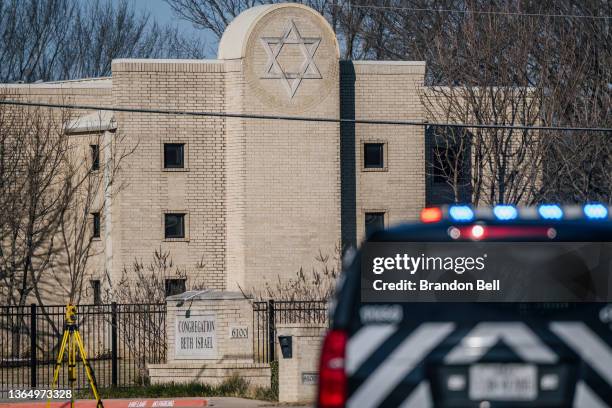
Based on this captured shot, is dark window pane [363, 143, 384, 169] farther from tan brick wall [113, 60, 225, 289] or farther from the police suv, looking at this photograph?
the police suv

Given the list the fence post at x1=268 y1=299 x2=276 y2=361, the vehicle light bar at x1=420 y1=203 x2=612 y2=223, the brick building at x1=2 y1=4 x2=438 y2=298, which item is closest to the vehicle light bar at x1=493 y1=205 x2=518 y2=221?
the vehicle light bar at x1=420 y1=203 x2=612 y2=223

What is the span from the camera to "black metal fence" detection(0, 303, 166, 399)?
25500mm

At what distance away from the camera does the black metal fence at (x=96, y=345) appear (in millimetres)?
25500

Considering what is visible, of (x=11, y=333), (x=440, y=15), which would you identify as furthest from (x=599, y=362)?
(x=440, y=15)

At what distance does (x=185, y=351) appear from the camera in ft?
76.4

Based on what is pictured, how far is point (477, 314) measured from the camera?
713 cm

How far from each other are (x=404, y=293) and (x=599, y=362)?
119cm

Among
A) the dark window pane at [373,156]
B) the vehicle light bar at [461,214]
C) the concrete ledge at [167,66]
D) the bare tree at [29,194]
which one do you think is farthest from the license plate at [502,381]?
the bare tree at [29,194]

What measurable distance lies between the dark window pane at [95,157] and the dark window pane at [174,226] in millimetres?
2686

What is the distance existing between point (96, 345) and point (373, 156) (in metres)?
8.96

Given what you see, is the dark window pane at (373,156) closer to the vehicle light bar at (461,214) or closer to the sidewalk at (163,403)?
the sidewalk at (163,403)

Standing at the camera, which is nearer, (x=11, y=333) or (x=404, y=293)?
(x=404, y=293)

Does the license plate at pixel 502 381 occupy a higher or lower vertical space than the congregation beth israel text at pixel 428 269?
lower

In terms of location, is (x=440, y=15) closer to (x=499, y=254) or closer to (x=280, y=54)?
(x=280, y=54)
